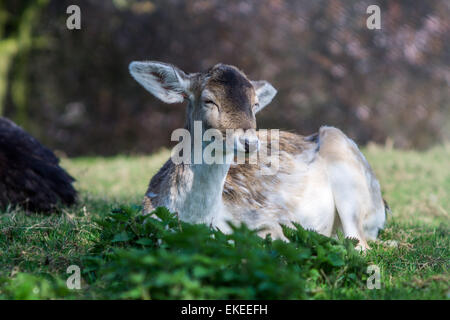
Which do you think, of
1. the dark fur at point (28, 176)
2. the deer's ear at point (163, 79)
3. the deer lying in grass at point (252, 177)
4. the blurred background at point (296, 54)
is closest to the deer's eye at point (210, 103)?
the deer lying in grass at point (252, 177)

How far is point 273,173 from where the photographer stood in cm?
543

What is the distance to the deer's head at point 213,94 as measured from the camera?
4.18 metres

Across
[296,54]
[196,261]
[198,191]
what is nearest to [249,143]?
[198,191]

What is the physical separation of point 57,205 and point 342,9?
9089 millimetres

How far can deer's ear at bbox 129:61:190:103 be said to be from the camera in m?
4.59

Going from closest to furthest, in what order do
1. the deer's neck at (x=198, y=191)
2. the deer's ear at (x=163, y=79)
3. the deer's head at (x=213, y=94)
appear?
the deer's head at (x=213, y=94), the deer's neck at (x=198, y=191), the deer's ear at (x=163, y=79)

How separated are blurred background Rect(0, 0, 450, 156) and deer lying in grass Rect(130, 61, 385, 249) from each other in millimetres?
7561

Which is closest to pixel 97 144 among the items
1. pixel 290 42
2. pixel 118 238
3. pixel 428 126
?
pixel 290 42

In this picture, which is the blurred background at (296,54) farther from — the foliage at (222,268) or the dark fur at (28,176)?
the foliage at (222,268)

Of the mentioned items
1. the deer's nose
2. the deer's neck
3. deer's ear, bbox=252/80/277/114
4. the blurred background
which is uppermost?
the blurred background

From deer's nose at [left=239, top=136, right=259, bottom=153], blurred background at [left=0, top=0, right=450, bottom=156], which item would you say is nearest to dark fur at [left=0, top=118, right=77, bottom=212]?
deer's nose at [left=239, top=136, right=259, bottom=153]

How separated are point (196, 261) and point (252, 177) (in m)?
2.24

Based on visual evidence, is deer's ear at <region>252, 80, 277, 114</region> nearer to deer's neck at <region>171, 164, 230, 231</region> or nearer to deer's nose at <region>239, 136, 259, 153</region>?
deer's neck at <region>171, 164, 230, 231</region>
